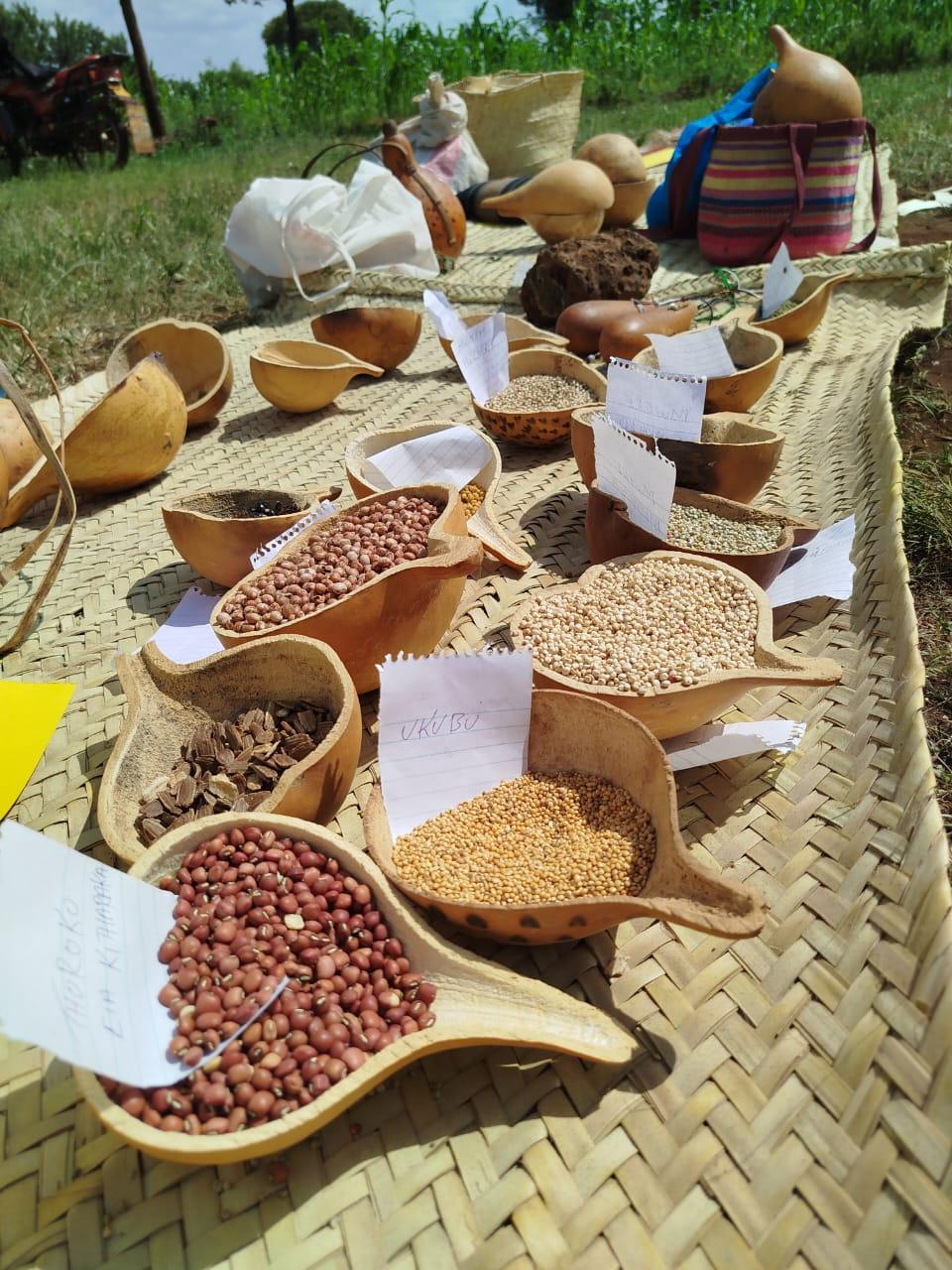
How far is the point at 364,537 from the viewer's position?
4.29 ft

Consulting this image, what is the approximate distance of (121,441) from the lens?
1.90 m

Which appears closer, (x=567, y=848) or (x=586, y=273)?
(x=567, y=848)

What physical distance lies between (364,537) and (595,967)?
2.37 feet

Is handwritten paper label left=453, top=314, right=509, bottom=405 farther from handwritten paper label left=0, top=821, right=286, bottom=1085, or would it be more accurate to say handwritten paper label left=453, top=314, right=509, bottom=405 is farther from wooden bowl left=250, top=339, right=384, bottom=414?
handwritten paper label left=0, top=821, right=286, bottom=1085

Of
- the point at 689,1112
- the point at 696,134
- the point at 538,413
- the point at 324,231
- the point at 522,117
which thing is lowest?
the point at 689,1112

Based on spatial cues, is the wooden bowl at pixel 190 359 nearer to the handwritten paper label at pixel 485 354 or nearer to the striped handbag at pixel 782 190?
the handwritten paper label at pixel 485 354

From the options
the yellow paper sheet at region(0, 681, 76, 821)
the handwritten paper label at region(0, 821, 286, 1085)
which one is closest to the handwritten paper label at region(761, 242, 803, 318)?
the yellow paper sheet at region(0, 681, 76, 821)

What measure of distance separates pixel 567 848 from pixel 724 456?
0.91 meters

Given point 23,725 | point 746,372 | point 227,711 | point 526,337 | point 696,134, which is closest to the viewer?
point 227,711

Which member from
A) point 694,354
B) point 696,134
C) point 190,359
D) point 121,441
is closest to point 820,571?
point 694,354

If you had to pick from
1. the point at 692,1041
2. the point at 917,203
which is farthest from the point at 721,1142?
the point at 917,203

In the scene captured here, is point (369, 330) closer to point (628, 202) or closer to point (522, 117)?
point (628, 202)

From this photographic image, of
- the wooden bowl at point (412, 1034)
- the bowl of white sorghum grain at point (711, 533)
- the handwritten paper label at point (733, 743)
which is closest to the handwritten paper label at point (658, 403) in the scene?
the bowl of white sorghum grain at point (711, 533)

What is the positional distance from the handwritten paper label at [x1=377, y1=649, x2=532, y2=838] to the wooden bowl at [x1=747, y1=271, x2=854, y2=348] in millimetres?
1737
